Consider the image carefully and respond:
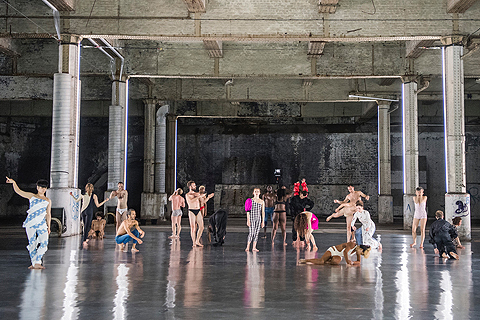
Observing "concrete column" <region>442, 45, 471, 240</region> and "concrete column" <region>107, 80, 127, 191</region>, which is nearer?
"concrete column" <region>442, 45, 471, 240</region>

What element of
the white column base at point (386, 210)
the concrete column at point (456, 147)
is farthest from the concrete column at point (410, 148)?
the white column base at point (386, 210)

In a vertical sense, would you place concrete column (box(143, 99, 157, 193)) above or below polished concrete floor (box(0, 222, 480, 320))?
above

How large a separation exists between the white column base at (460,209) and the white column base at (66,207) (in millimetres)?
12082

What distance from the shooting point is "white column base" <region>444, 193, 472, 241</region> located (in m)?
15.9

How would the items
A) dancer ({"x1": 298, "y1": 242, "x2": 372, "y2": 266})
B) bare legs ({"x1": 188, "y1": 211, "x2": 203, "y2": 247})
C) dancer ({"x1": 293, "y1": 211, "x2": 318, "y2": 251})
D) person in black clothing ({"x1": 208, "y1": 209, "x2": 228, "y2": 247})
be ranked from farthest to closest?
person in black clothing ({"x1": 208, "y1": 209, "x2": 228, "y2": 247}) → bare legs ({"x1": 188, "y1": 211, "x2": 203, "y2": 247}) → dancer ({"x1": 293, "y1": 211, "x2": 318, "y2": 251}) → dancer ({"x1": 298, "y1": 242, "x2": 372, "y2": 266})

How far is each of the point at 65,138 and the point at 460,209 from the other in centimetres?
1288

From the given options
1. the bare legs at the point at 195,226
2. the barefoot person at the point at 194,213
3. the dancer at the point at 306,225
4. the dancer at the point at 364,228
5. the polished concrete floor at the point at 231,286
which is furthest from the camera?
the bare legs at the point at 195,226

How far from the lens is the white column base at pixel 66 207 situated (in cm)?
1577

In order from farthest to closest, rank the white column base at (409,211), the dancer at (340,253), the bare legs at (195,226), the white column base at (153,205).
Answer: the white column base at (153,205) → the white column base at (409,211) → the bare legs at (195,226) → the dancer at (340,253)

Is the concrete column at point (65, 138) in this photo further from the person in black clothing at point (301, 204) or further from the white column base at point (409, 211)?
the white column base at point (409, 211)

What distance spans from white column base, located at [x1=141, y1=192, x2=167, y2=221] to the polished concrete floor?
14082 mm

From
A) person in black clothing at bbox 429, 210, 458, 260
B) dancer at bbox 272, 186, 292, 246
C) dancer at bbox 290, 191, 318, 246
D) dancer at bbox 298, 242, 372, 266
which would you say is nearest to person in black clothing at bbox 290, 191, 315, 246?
dancer at bbox 290, 191, 318, 246

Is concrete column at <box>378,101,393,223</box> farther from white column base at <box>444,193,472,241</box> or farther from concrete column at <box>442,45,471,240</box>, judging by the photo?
white column base at <box>444,193,472,241</box>

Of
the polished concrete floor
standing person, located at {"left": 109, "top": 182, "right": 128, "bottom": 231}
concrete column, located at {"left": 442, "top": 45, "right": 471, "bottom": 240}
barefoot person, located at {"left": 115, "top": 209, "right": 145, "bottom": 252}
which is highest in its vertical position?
concrete column, located at {"left": 442, "top": 45, "right": 471, "bottom": 240}
